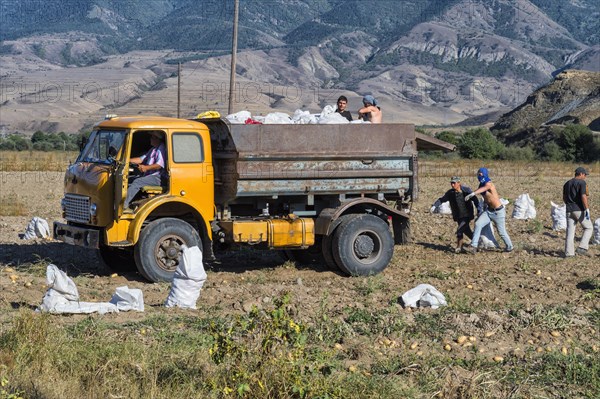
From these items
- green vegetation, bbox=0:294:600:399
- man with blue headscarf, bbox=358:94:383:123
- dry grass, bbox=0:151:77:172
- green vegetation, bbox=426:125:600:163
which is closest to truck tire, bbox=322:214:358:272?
man with blue headscarf, bbox=358:94:383:123

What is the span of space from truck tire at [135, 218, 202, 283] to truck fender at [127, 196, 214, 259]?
0.51 feet

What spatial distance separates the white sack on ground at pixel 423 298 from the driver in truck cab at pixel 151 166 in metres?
3.89

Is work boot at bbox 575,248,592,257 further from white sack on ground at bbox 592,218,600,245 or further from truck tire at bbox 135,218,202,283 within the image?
truck tire at bbox 135,218,202,283

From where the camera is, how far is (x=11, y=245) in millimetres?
17078

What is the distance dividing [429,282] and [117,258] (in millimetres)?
4603

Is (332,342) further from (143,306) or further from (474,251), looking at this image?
(474,251)

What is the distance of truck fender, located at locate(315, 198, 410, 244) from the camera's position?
14.4m

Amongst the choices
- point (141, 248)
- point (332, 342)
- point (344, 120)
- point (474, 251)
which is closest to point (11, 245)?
point (141, 248)

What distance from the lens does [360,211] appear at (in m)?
15.0

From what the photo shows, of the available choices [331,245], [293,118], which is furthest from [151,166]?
[331,245]

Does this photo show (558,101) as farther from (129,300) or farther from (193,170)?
(129,300)

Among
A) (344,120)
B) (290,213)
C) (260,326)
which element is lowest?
(260,326)

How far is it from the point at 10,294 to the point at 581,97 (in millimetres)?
88921

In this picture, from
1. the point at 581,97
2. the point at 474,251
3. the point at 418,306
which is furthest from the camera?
the point at 581,97
